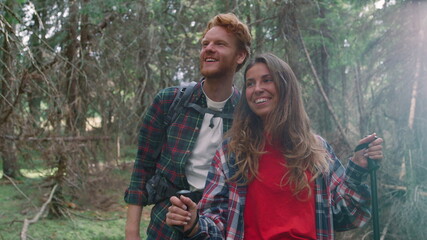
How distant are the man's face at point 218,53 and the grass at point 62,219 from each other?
12.6ft

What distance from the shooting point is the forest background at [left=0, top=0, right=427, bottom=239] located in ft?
15.6

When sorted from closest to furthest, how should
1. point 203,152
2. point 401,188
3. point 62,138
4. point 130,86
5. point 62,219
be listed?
1. point 203,152
2. point 401,188
3. point 62,138
4. point 62,219
5. point 130,86

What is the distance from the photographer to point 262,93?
2.12m

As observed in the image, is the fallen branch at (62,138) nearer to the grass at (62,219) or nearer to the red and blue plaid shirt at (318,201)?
the grass at (62,219)

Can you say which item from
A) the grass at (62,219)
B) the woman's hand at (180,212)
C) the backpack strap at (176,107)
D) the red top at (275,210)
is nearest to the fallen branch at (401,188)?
the red top at (275,210)

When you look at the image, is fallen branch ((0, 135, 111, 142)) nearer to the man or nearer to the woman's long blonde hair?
the man

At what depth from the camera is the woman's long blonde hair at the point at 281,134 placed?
201 cm

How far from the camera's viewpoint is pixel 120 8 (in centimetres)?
721

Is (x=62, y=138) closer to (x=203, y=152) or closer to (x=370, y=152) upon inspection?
(x=203, y=152)

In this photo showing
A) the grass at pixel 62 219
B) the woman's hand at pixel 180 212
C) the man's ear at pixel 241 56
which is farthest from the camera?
the grass at pixel 62 219

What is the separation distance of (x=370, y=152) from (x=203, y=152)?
89 cm

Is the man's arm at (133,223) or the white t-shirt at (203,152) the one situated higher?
the white t-shirt at (203,152)

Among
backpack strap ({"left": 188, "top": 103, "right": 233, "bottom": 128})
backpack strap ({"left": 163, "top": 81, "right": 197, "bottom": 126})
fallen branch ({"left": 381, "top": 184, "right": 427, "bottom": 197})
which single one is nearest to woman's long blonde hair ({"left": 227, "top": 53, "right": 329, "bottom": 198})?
backpack strap ({"left": 188, "top": 103, "right": 233, "bottom": 128})

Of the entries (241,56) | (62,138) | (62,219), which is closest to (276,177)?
(241,56)
